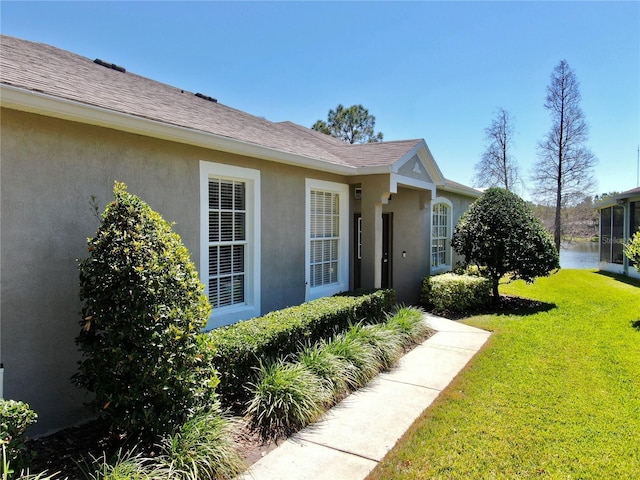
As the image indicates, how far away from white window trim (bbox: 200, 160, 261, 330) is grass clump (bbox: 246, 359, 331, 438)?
1.65 metres

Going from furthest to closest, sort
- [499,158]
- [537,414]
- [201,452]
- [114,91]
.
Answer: [499,158] < [114,91] < [537,414] < [201,452]

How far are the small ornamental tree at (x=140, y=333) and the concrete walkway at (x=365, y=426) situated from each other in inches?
39.4

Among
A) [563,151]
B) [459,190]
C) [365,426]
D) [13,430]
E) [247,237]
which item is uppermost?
[563,151]

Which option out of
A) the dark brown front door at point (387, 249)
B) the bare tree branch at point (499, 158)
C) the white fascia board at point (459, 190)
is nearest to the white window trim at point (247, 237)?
the dark brown front door at point (387, 249)

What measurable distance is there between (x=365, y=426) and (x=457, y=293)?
6.80 metres

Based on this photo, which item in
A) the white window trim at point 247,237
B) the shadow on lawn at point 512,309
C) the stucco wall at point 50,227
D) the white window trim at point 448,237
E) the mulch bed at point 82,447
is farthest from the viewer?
the white window trim at point 448,237

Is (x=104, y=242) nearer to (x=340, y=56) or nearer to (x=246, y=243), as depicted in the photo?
(x=246, y=243)

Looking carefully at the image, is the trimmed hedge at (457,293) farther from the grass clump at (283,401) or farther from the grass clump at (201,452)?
the grass clump at (201,452)

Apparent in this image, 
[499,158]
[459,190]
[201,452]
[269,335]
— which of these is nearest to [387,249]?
[459,190]

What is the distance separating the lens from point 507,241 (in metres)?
10.7

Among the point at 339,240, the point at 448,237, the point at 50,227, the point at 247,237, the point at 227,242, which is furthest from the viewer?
the point at 448,237

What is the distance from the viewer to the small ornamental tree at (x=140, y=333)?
11.5 feet

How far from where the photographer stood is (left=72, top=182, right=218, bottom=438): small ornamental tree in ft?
11.5

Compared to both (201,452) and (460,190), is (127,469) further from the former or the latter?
(460,190)
